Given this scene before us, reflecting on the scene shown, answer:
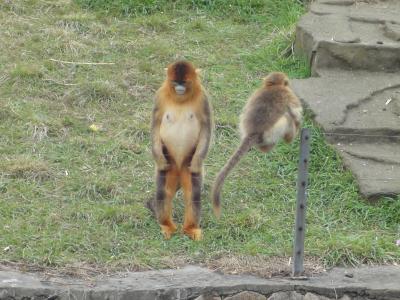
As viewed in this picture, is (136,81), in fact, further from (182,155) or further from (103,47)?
(182,155)

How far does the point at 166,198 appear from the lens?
272 inches

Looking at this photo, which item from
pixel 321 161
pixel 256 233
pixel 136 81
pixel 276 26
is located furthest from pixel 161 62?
pixel 256 233

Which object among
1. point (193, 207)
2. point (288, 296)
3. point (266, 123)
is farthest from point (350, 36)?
point (288, 296)

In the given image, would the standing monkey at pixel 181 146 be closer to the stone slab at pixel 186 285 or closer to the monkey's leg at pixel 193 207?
the monkey's leg at pixel 193 207

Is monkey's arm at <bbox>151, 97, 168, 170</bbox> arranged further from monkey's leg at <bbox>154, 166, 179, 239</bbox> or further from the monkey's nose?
the monkey's nose

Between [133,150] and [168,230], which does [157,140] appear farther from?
[133,150]

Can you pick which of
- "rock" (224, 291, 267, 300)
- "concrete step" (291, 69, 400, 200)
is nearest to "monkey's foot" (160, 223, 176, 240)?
"rock" (224, 291, 267, 300)

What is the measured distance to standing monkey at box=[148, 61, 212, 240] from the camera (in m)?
6.82

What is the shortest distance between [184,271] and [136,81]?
3208 millimetres

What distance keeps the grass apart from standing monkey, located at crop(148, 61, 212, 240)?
0.17 metres

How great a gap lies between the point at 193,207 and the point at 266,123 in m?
0.98

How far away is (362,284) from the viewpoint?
20.7 feet

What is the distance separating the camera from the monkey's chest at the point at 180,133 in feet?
22.4

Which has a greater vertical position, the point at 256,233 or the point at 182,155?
the point at 182,155
